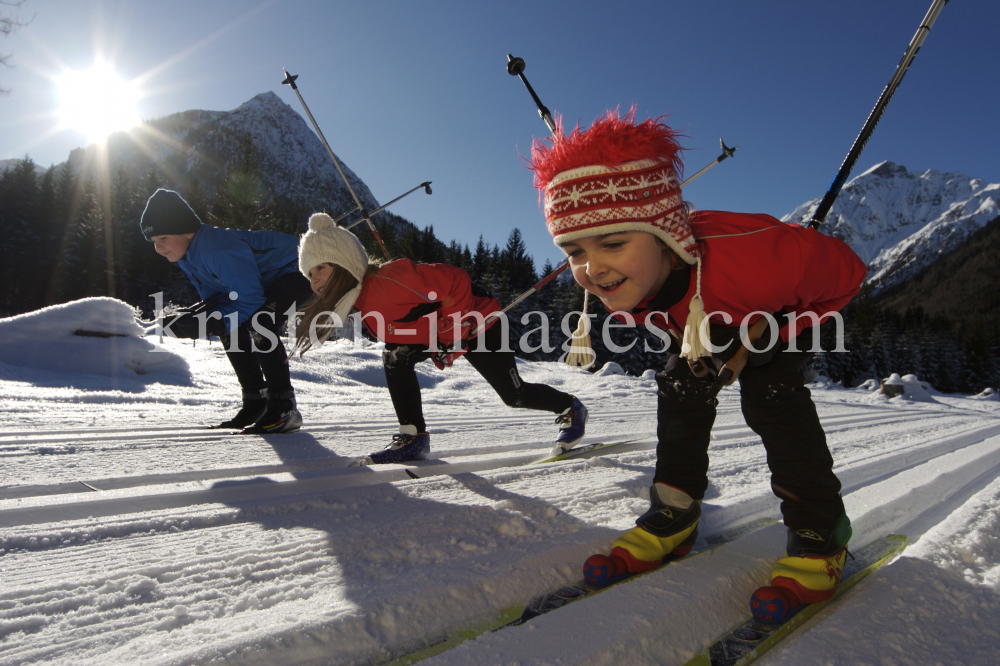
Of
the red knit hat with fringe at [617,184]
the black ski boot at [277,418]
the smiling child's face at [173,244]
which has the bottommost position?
the black ski boot at [277,418]

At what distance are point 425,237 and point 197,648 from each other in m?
47.8

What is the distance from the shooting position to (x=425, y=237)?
4722cm

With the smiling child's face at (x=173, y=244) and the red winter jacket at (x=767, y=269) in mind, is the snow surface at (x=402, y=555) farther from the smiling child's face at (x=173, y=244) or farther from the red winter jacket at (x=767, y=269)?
the smiling child's face at (x=173, y=244)

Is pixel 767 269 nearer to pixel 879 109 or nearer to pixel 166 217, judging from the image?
pixel 879 109

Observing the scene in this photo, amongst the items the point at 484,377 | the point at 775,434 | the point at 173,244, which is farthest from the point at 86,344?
the point at 775,434

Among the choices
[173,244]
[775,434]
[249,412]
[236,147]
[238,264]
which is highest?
[236,147]

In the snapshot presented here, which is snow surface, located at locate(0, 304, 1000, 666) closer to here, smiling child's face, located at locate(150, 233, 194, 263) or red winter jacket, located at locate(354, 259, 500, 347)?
red winter jacket, located at locate(354, 259, 500, 347)

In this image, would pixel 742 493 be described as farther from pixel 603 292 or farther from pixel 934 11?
pixel 934 11

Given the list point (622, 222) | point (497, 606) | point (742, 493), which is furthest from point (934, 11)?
point (497, 606)

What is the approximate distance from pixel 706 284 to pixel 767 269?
15 centimetres

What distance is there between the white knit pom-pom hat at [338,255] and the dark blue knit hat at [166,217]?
4.64 feet

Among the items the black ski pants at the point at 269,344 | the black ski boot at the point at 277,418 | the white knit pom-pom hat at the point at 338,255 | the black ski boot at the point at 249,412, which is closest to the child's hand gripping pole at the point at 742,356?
the white knit pom-pom hat at the point at 338,255

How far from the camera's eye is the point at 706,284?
4.35ft

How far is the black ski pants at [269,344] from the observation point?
130 inches
